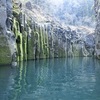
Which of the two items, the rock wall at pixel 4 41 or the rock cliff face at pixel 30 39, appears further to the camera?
the rock cliff face at pixel 30 39

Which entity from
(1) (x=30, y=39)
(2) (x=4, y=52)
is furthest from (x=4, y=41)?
(1) (x=30, y=39)

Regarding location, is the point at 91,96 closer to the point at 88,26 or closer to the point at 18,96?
the point at 18,96

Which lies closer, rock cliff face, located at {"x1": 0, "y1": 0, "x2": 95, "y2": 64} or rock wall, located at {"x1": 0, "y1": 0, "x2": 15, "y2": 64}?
rock wall, located at {"x1": 0, "y1": 0, "x2": 15, "y2": 64}

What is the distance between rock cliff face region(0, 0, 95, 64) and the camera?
46344 millimetres

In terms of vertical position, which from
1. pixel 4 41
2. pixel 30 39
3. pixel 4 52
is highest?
pixel 30 39

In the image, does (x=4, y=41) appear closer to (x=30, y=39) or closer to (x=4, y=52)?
(x=4, y=52)

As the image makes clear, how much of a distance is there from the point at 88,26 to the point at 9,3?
461 feet

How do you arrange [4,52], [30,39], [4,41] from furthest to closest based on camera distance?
[30,39]
[4,52]
[4,41]

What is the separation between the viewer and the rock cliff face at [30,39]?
46.3 metres

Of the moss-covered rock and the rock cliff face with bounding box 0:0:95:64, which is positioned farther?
the rock cliff face with bounding box 0:0:95:64

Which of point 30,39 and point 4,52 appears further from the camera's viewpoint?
point 30,39

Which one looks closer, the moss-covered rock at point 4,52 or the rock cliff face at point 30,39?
the moss-covered rock at point 4,52

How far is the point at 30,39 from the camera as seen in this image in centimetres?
7238

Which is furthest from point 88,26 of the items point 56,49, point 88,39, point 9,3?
point 9,3
